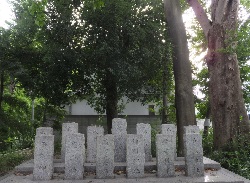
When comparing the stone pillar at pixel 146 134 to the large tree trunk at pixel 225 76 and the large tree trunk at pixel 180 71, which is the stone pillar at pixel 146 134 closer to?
the large tree trunk at pixel 225 76

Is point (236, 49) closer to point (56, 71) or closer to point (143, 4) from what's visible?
point (143, 4)

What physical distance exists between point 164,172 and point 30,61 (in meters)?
8.23

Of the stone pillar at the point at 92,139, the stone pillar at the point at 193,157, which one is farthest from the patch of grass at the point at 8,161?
the stone pillar at the point at 193,157

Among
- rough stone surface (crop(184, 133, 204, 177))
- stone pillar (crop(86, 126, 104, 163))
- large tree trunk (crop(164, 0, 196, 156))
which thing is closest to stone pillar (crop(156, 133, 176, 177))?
rough stone surface (crop(184, 133, 204, 177))

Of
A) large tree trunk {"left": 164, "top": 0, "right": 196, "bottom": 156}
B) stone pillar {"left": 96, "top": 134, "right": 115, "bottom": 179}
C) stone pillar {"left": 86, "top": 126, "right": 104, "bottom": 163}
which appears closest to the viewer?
stone pillar {"left": 96, "top": 134, "right": 115, "bottom": 179}

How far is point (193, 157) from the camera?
5.97 metres

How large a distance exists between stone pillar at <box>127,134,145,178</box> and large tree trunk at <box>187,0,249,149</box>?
4054 millimetres

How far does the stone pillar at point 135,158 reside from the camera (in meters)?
5.91

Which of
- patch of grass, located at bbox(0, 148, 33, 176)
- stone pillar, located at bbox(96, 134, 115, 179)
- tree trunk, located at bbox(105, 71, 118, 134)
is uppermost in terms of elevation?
tree trunk, located at bbox(105, 71, 118, 134)

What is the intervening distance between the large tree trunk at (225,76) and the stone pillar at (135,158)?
4.05 meters

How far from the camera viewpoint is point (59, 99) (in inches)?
487

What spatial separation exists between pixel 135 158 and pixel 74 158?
3.99 feet

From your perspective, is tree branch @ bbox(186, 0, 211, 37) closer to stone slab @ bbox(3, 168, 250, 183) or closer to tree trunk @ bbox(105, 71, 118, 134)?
tree trunk @ bbox(105, 71, 118, 134)

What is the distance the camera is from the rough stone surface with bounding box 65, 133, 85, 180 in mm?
5785
